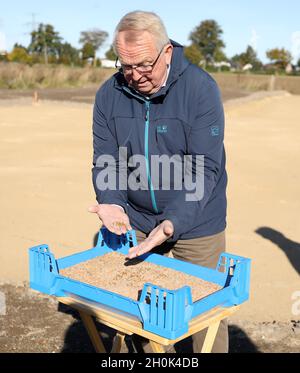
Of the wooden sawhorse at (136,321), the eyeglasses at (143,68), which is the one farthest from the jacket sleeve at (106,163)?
the wooden sawhorse at (136,321)

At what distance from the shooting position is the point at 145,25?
2.46 m

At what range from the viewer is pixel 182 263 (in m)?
2.74

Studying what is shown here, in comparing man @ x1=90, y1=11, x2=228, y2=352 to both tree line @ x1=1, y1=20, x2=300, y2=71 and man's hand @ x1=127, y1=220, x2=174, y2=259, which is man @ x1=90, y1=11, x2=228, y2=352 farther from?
tree line @ x1=1, y1=20, x2=300, y2=71

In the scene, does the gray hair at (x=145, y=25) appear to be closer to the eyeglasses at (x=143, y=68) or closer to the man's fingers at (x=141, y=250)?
the eyeglasses at (x=143, y=68)

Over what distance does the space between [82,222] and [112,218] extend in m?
3.98

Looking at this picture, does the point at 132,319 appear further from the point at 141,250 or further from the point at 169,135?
the point at 169,135

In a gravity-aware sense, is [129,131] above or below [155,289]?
above

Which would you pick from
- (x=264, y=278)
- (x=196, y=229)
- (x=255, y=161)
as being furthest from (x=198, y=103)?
(x=255, y=161)

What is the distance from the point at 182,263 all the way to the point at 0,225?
165 inches

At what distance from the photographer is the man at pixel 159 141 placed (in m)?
2.51

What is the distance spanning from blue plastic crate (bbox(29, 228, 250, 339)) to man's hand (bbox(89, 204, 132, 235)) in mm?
166

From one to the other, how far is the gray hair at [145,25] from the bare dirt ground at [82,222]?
224 cm

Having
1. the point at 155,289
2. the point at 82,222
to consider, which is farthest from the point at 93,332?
the point at 82,222

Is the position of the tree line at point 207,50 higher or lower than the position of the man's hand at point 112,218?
higher
